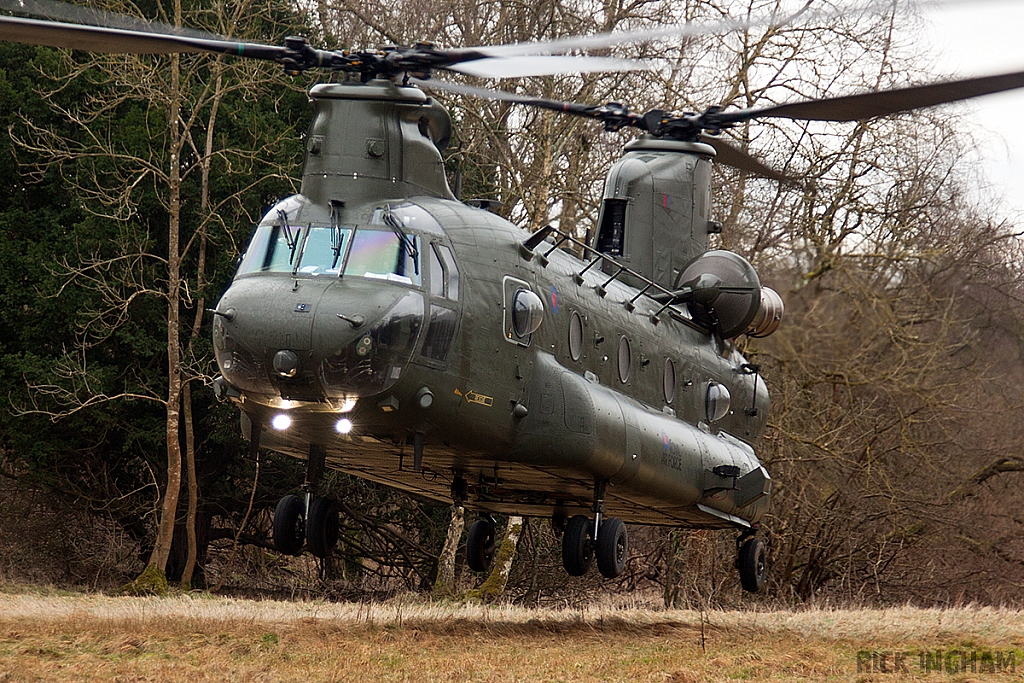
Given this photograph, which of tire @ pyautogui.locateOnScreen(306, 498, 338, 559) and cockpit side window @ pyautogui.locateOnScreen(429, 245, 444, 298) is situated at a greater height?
cockpit side window @ pyautogui.locateOnScreen(429, 245, 444, 298)

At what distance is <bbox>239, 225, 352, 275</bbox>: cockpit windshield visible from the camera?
10.7 m

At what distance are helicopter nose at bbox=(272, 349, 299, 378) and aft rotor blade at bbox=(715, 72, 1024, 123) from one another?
16.9 ft

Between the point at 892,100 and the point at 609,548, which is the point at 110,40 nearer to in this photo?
the point at 892,100

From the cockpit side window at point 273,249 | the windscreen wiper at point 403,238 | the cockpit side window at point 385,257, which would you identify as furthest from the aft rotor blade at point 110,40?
the cockpit side window at point 385,257

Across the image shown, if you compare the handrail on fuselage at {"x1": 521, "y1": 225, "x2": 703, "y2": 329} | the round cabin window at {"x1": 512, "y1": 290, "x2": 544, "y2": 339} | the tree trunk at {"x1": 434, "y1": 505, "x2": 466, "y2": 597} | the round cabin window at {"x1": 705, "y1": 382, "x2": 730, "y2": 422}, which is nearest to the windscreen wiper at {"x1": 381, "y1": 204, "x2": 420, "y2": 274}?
the round cabin window at {"x1": 512, "y1": 290, "x2": 544, "y2": 339}

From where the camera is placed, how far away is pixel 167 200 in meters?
23.8

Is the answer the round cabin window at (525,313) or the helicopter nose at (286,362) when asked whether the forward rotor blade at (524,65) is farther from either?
the helicopter nose at (286,362)

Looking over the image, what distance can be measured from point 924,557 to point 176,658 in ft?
65.3

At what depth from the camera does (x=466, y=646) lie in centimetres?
1205

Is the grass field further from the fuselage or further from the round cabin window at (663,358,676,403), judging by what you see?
the round cabin window at (663,358,676,403)

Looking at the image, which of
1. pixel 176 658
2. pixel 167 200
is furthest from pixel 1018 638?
pixel 167 200

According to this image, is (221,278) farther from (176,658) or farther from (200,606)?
(176,658)

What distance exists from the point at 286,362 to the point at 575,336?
148 inches

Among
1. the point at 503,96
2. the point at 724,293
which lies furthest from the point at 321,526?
the point at 724,293
